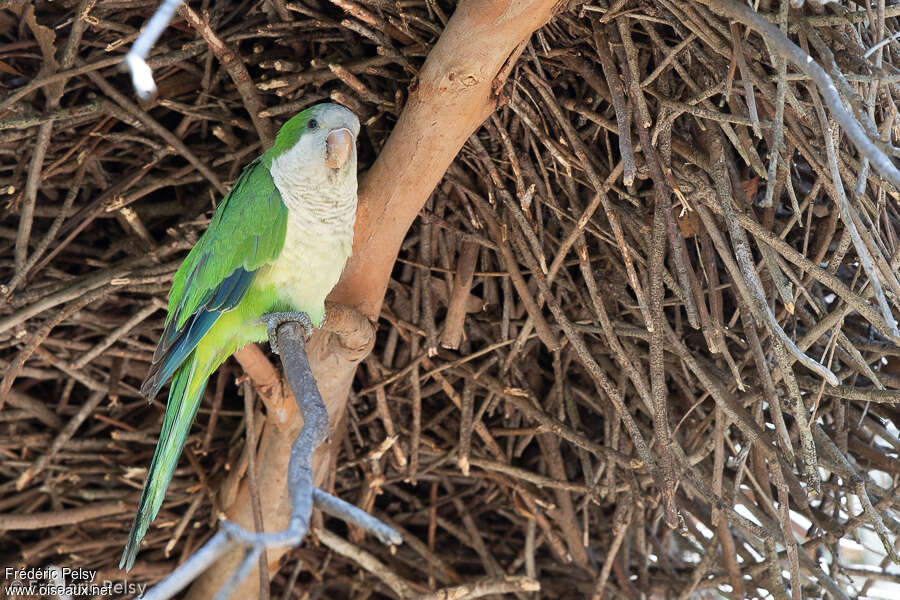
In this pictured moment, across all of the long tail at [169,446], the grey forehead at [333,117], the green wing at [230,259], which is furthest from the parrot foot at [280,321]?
the grey forehead at [333,117]

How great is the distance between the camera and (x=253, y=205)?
247 cm

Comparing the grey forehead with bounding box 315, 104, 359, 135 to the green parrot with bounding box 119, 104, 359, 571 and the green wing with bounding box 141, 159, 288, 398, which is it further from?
the green wing with bounding box 141, 159, 288, 398

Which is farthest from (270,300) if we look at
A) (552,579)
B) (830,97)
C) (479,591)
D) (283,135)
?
(552,579)

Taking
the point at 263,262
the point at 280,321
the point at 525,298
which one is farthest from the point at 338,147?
the point at 525,298

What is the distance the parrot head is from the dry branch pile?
0.88 ft

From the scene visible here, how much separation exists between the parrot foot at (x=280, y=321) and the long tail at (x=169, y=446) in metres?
0.28

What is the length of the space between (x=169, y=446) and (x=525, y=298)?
1295 millimetres

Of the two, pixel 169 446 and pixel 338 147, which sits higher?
pixel 338 147

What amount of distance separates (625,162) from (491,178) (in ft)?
2.31

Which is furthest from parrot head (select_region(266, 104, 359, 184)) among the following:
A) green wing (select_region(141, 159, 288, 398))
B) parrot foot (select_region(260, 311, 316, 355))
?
parrot foot (select_region(260, 311, 316, 355))

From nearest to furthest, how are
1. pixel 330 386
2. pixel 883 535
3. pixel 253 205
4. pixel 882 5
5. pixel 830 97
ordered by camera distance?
pixel 830 97, pixel 882 5, pixel 883 535, pixel 253 205, pixel 330 386

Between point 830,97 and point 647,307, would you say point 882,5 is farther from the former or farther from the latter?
point 647,307

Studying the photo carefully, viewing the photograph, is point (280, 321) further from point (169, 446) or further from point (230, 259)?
point (169, 446)

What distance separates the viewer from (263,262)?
8.06 feet
